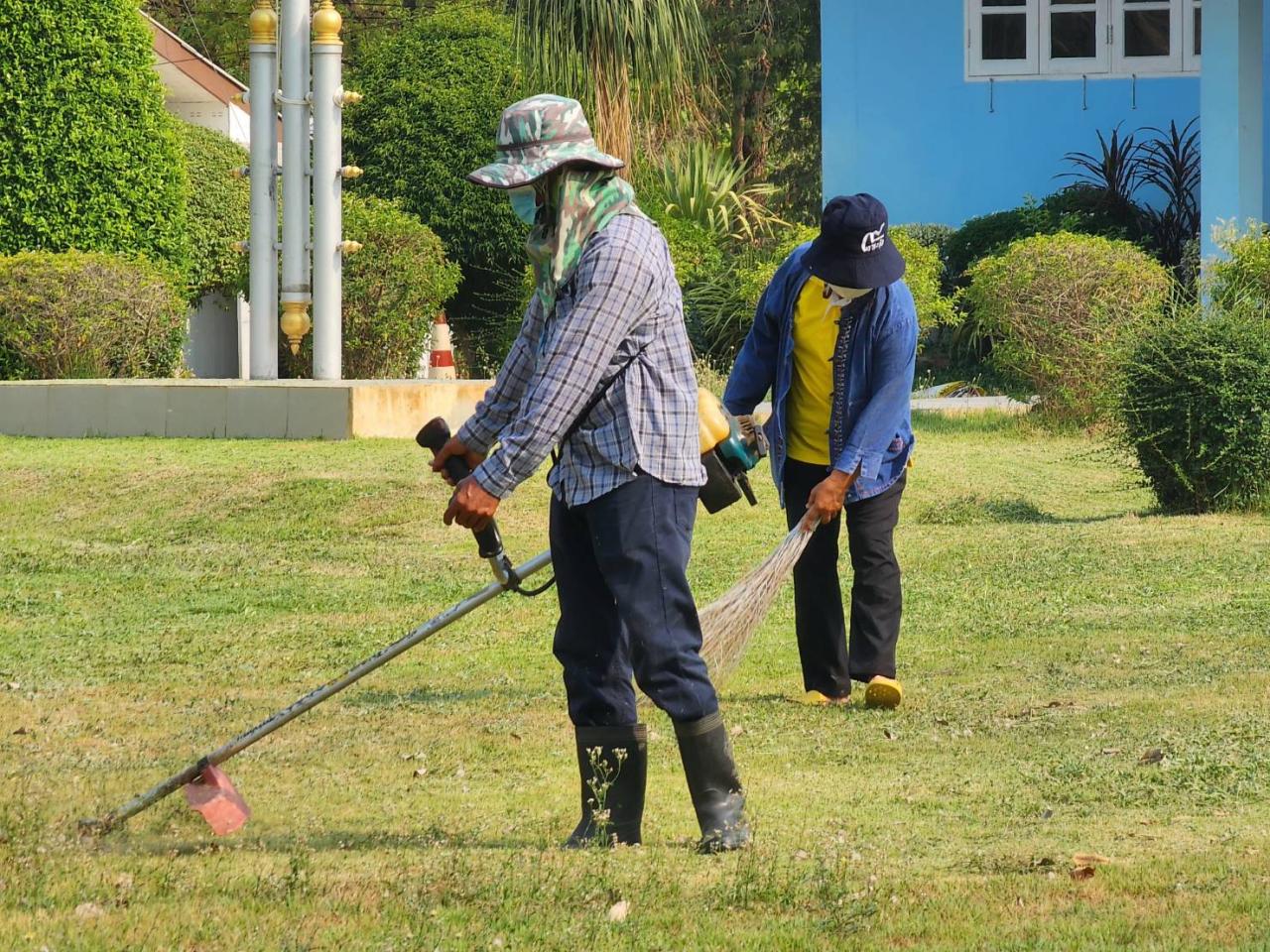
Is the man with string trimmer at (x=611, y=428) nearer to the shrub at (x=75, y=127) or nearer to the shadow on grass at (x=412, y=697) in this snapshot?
the shadow on grass at (x=412, y=697)

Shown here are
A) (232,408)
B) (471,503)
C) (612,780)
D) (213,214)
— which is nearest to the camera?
(471,503)

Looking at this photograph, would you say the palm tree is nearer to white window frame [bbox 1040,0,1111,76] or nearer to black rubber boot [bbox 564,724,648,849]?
white window frame [bbox 1040,0,1111,76]

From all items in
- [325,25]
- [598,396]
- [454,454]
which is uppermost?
[325,25]

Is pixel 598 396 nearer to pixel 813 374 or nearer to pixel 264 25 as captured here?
pixel 813 374

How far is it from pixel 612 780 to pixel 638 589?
53 cm

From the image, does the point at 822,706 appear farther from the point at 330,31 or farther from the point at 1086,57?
the point at 1086,57

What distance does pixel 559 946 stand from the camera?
11.8ft

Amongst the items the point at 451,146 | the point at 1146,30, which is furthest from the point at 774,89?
the point at 1146,30

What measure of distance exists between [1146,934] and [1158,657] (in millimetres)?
3564

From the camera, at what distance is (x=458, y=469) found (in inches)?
183

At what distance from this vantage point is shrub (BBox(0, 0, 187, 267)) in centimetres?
1642

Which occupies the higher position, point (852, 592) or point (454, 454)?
point (454, 454)

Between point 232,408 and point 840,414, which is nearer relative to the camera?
point 840,414

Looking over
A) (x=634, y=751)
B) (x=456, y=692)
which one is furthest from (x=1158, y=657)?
(x=634, y=751)
